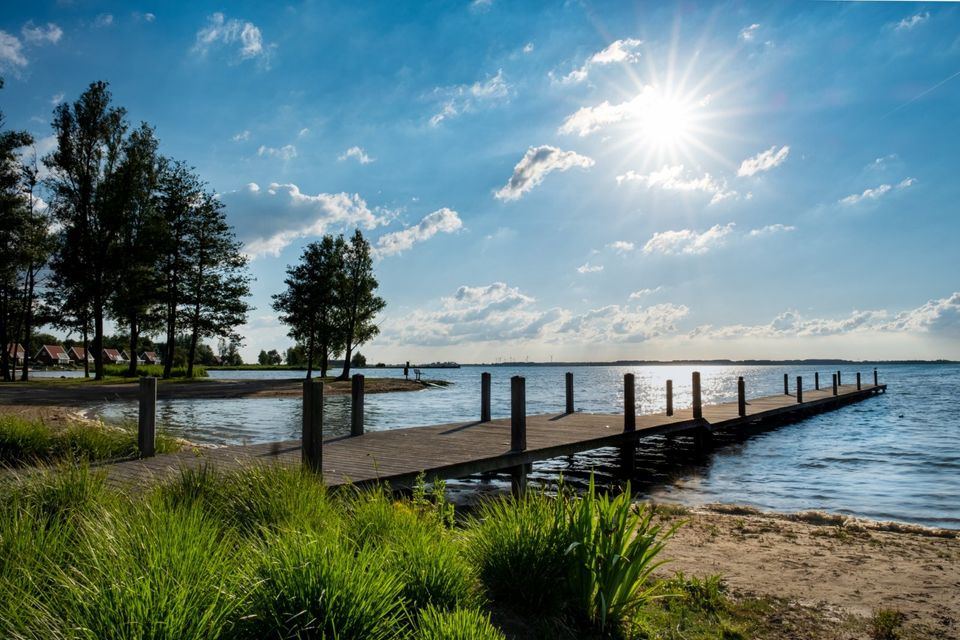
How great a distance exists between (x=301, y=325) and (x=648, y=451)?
4154 cm

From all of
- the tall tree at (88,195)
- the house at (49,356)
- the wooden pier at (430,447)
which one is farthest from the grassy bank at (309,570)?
the house at (49,356)

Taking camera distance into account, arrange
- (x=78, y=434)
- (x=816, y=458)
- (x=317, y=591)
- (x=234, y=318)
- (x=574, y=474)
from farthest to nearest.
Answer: (x=234, y=318) < (x=816, y=458) < (x=574, y=474) < (x=78, y=434) < (x=317, y=591)

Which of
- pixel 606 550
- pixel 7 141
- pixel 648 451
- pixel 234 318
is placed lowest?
pixel 648 451

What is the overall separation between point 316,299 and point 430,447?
4401 cm

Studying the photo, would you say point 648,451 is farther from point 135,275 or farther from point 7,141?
point 7,141

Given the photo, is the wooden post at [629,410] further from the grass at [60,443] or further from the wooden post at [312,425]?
the grass at [60,443]

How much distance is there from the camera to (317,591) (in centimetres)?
311

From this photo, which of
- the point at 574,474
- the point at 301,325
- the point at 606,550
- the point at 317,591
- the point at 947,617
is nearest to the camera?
the point at 317,591

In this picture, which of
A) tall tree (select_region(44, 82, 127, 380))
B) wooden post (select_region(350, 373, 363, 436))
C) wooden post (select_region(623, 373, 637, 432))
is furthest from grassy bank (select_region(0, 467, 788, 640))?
tall tree (select_region(44, 82, 127, 380))

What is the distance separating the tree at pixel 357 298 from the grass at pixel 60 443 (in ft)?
142

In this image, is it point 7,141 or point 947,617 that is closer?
point 947,617

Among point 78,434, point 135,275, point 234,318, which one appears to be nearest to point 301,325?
point 234,318

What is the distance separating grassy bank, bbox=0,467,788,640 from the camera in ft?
9.45

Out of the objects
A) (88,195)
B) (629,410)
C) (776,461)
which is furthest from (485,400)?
(88,195)
